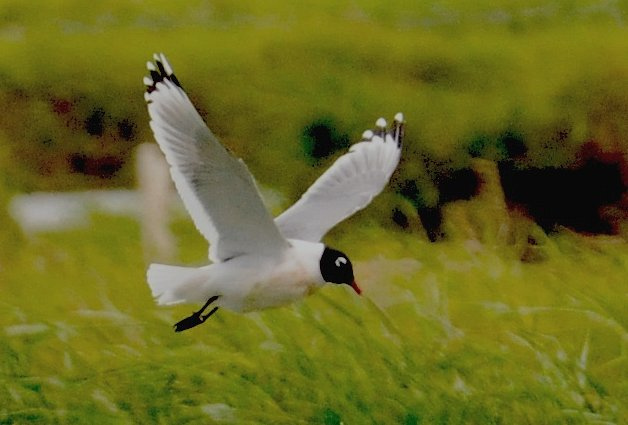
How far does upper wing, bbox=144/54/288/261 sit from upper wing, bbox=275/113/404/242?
0.06 m

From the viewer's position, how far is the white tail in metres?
1.18

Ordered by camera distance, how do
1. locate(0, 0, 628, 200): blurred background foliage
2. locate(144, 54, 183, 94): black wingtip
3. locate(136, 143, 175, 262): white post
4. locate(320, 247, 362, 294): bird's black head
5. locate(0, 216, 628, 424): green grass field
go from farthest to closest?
locate(0, 0, 628, 200): blurred background foliage < locate(136, 143, 175, 262): white post < locate(0, 216, 628, 424): green grass field < locate(320, 247, 362, 294): bird's black head < locate(144, 54, 183, 94): black wingtip

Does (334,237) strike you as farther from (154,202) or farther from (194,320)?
(194,320)

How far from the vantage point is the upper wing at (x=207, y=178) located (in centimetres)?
108

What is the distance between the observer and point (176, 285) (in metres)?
1.19

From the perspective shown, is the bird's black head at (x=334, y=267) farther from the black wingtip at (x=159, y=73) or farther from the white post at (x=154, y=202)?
the white post at (x=154, y=202)

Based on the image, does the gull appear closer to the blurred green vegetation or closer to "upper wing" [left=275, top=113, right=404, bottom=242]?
"upper wing" [left=275, top=113, right=404, bottom=242]

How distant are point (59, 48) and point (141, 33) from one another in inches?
6.0

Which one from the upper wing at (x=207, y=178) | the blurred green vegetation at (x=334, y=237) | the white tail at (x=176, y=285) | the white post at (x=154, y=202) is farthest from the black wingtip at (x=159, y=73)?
the white post at (x=154, y=202)

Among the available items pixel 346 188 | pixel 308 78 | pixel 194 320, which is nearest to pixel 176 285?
pixel 194 320

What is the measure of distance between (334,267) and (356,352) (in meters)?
0.20

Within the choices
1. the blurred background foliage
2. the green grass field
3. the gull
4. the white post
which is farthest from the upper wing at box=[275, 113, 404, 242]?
the blurred background foliage

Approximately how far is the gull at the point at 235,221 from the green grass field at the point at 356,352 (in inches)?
3.3

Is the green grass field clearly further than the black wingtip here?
Yes
